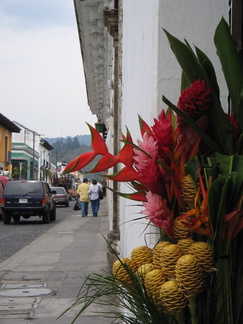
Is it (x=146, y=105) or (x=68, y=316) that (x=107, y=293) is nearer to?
(x=146, y=105)

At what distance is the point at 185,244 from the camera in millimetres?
2051

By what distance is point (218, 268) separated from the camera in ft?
6.48

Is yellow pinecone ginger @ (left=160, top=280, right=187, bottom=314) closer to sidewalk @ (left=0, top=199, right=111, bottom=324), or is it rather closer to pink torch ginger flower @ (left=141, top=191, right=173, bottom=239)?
pink torch ginger flower @ (left=141, top=191, right=173, bottom=239)

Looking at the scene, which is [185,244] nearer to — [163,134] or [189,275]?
[189,275]

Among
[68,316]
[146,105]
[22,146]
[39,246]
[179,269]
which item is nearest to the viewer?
[179,269]

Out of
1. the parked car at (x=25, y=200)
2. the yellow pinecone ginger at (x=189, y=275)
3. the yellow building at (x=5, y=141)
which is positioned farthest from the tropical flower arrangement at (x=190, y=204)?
the yellow building at (x=5, y=141)

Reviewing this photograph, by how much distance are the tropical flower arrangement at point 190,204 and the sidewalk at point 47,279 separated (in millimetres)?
796

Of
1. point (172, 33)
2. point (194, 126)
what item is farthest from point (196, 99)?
point (172, 33)

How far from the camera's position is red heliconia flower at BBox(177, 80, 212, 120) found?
6.89ft

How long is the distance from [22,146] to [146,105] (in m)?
76.1

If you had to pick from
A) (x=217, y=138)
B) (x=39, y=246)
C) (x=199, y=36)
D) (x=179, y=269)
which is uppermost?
(x=199, y=36)

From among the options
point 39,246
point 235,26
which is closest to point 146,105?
point 235,26

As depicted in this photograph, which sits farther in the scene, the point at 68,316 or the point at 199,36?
the point at 68,316

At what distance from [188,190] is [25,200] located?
883 inches
